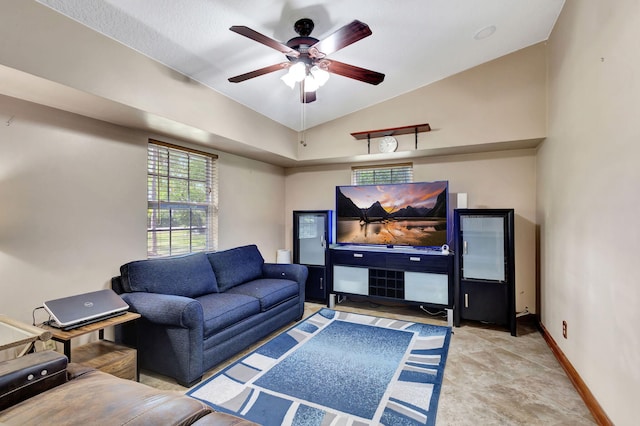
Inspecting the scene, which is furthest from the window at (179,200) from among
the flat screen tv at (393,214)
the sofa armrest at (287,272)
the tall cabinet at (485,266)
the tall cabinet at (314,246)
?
the tall cabinet at (485,266)

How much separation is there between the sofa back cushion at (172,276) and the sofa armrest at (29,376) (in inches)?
46.5

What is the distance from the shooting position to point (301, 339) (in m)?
3.12

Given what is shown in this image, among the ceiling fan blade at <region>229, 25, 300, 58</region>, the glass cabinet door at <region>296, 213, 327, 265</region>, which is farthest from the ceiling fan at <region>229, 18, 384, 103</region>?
the glass cabinet door at <region>296, 213, 327, 265</region>

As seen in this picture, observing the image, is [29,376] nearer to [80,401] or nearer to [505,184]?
[80,401]

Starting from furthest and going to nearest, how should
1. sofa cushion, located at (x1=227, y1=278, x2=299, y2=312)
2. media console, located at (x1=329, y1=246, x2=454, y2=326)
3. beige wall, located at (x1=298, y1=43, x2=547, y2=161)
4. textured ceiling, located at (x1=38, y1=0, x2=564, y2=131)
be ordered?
media console, located at (x1=329, y1=246, x2=454, y2=326)
beige wall, located at (x1=298, y1=43, x2=547, y2=161)
sofa cushion, located at (x1=227, y1=278, x2=299, y2=312)
textured ceiling, located at (x1=38, y1=0, x2=564, y2=131)

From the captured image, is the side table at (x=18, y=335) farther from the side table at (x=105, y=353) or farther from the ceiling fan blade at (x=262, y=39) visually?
the ceiling fan blade at (x=262, y=39)

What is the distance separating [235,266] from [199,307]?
1.20m

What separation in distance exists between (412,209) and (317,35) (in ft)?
7.86

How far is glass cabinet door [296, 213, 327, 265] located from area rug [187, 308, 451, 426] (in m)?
1.24

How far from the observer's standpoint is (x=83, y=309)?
204 centimetres

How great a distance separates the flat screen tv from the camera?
387 cm

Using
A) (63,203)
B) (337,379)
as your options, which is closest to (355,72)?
(337,379)

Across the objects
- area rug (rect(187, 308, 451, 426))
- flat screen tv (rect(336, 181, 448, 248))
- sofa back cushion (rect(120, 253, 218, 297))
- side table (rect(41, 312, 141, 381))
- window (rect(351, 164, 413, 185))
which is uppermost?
window (rect(351, 164, 413, 185))

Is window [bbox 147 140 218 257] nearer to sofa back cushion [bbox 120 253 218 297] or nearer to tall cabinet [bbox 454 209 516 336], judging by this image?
sofa back cushion [bbox 120 253 218 297]
